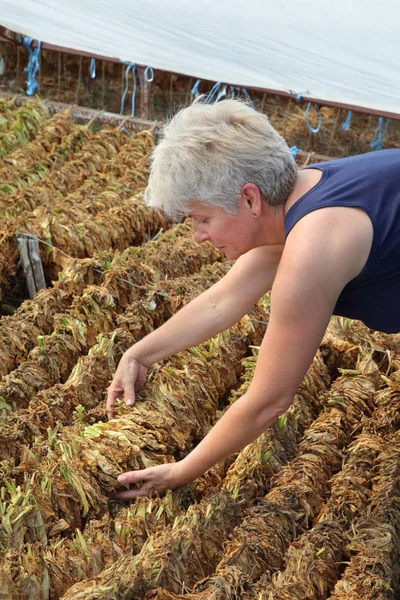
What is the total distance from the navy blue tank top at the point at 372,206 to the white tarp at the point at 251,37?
11.7 feet

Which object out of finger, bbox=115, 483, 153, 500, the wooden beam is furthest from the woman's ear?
the wooden beam

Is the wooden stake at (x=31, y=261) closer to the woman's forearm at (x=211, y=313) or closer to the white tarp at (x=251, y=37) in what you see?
the woman's forearm at (x=211, y=313)

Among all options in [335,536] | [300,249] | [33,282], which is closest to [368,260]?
[300,249]

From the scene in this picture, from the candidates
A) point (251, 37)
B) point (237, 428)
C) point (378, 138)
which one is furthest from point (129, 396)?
point (378, 138)

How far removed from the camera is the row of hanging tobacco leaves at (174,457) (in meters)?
2.88

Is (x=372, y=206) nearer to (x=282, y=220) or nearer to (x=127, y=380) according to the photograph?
(x=282, y=220)

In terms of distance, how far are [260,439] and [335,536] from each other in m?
0.69

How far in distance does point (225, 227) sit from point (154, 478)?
45.4 inches

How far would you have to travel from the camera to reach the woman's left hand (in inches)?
122

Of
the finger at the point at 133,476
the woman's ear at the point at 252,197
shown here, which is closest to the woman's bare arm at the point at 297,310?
the woman's ear at the point at 252,197

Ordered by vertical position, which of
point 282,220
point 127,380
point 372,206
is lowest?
point 127,380

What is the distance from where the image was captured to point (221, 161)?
8.46 feet

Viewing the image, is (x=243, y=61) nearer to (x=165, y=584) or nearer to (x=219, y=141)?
(x=219, y=141)

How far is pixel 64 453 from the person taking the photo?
3350mm
